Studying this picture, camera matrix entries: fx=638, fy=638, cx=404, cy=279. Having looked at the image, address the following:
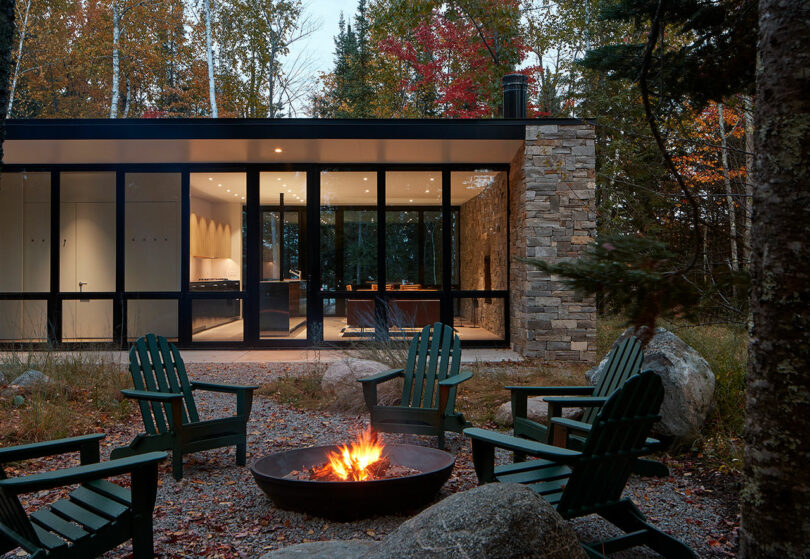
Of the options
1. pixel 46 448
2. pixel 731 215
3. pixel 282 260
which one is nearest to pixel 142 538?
pixel 46 448

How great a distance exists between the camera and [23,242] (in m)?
10.4

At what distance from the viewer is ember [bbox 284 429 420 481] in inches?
128

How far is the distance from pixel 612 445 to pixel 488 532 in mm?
795

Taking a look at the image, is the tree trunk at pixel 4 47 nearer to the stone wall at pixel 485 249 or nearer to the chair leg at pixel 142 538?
the chair leg at pixel 142 538

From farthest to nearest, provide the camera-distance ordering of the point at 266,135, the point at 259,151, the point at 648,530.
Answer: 1. the point at 259,151
2. the point at 266,135
3. the point at 648,530

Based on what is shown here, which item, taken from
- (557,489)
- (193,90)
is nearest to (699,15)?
(557,489)

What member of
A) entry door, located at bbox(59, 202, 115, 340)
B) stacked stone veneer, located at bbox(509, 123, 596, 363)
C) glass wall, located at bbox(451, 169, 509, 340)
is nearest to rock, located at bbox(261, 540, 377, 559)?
stacked stone veneer, located at bbox(509, 123, 596, 363)

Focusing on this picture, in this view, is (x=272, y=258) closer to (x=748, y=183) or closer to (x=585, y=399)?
(x=585, y=399)

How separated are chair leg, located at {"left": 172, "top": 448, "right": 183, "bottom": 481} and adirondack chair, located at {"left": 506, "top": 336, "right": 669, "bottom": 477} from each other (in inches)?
79.5

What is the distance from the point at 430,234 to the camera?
9.88 meters

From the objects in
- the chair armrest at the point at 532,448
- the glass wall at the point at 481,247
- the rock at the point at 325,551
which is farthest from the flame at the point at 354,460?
the glass wall at the point at 481,247

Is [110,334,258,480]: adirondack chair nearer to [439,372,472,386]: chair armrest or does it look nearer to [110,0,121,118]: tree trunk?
[439,372,472,386]: chair armrest

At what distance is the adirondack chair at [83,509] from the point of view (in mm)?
2062

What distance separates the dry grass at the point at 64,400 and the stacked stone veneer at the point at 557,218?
5053 millimetres
